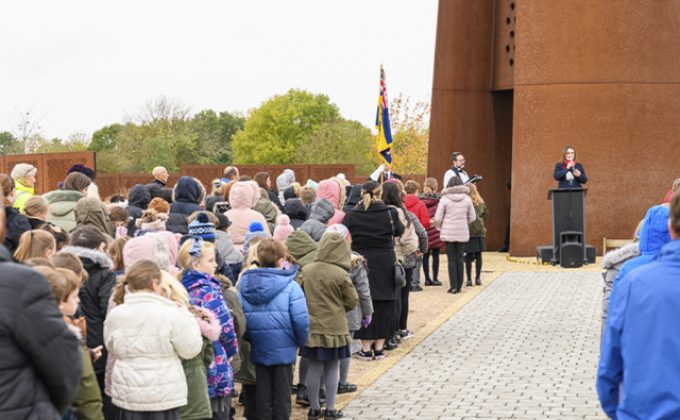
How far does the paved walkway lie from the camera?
10.3 m

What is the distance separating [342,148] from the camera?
257ft

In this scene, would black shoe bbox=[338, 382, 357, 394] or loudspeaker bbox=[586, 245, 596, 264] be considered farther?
loudspeaker bbox=[586, 245, 596, 264]

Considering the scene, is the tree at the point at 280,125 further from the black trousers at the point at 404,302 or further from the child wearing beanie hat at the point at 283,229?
the child wearing beanie hat at the point at 283,229

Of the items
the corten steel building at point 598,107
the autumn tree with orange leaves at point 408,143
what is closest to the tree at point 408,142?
the autumn tree with orange leaves at point 408,143

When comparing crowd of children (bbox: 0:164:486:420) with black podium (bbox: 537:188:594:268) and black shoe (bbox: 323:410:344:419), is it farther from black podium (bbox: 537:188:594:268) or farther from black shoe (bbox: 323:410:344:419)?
black podium (bbox: 537:188:594:268)

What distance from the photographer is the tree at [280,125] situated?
97.8m

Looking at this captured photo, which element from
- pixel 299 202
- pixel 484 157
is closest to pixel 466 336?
pixel 299 202

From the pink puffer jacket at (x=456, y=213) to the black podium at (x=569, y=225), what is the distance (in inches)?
175

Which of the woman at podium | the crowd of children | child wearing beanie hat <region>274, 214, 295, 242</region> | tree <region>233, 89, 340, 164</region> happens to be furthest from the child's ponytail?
tree <region>233, 89, 340, 164</region>

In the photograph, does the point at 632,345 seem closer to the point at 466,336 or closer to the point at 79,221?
the point at 79,221

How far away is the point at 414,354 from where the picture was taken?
1338 cm

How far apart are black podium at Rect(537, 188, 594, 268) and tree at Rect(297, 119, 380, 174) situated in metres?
49.3

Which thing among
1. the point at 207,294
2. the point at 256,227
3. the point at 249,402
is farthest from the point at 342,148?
the point at 207,294

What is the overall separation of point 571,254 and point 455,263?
427cm
